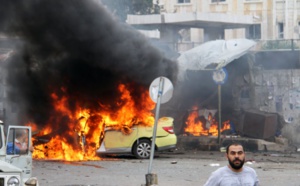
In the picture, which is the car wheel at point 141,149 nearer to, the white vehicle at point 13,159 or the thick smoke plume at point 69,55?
the thick smoke plume at point 69,55

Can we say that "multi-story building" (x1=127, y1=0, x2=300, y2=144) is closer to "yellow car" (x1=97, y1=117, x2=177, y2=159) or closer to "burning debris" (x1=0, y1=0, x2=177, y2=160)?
"burning debris" (x1=0, y1=0, x2=177, y2=160)

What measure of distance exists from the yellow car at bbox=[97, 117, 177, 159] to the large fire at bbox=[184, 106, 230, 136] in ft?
20.9

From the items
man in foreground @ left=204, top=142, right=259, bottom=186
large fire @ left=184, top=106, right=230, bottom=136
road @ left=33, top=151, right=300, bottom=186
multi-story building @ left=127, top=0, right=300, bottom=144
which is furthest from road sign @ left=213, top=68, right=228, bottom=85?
man in foreground @ left=204, top=142, right=259, bottom=186

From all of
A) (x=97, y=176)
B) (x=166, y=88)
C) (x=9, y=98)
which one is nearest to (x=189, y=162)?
(x=97, y=176)

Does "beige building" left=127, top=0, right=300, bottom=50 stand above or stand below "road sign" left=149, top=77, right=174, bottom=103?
above

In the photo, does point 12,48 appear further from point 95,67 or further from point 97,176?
point 97,176

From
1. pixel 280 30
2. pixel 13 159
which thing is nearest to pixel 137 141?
pixel 13 159

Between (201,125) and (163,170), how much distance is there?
10.3 metres

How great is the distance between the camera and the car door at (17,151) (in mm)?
12836

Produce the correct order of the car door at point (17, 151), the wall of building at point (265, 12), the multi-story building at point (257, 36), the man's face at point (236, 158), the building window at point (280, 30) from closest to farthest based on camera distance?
the man's face at point (236, 158)
the car door at point (17, 151)
the multi-story building at point (257, 36)
the wall of building at point (265, 12)
the building window at point (280, 30)

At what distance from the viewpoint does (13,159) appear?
1313 cm

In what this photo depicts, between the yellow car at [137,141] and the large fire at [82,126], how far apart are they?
34cm

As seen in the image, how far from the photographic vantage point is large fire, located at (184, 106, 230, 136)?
98.1ft

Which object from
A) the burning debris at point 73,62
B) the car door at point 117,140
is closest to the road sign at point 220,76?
the burning debris at point 73,62
